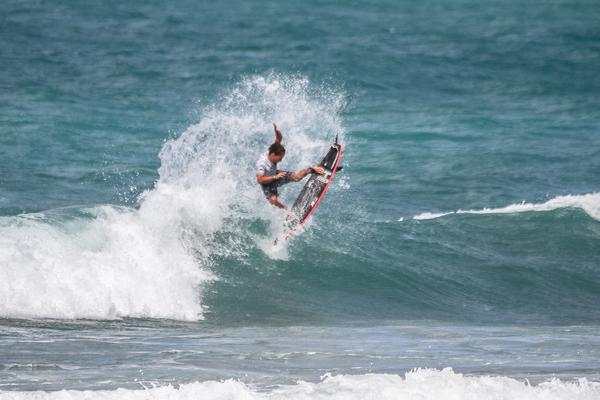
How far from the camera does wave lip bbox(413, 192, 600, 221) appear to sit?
19.8 meters

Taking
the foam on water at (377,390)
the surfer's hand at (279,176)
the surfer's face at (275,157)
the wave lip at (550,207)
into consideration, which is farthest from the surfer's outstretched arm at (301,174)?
the wave lip at (550,207)

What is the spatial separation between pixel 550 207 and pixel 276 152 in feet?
27.3

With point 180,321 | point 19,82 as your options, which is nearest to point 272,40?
point 19,82

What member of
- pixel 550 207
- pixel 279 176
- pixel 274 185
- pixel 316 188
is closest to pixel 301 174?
pixel 279 176

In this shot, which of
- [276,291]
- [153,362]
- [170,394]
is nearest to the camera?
[170,394]

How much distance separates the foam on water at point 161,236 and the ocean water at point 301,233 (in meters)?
0.03

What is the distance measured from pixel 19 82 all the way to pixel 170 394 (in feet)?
78.8

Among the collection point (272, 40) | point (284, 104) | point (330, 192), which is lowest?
point (330, 192)

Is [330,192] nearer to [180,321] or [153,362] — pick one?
[180,321]

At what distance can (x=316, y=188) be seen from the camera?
1521cm

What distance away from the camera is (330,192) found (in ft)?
66.1

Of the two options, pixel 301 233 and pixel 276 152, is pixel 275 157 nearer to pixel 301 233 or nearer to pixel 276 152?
pixel 276 152

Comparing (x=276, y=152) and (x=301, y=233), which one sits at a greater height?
(x=276, y=152)

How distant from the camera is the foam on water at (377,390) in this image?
8805 mm
